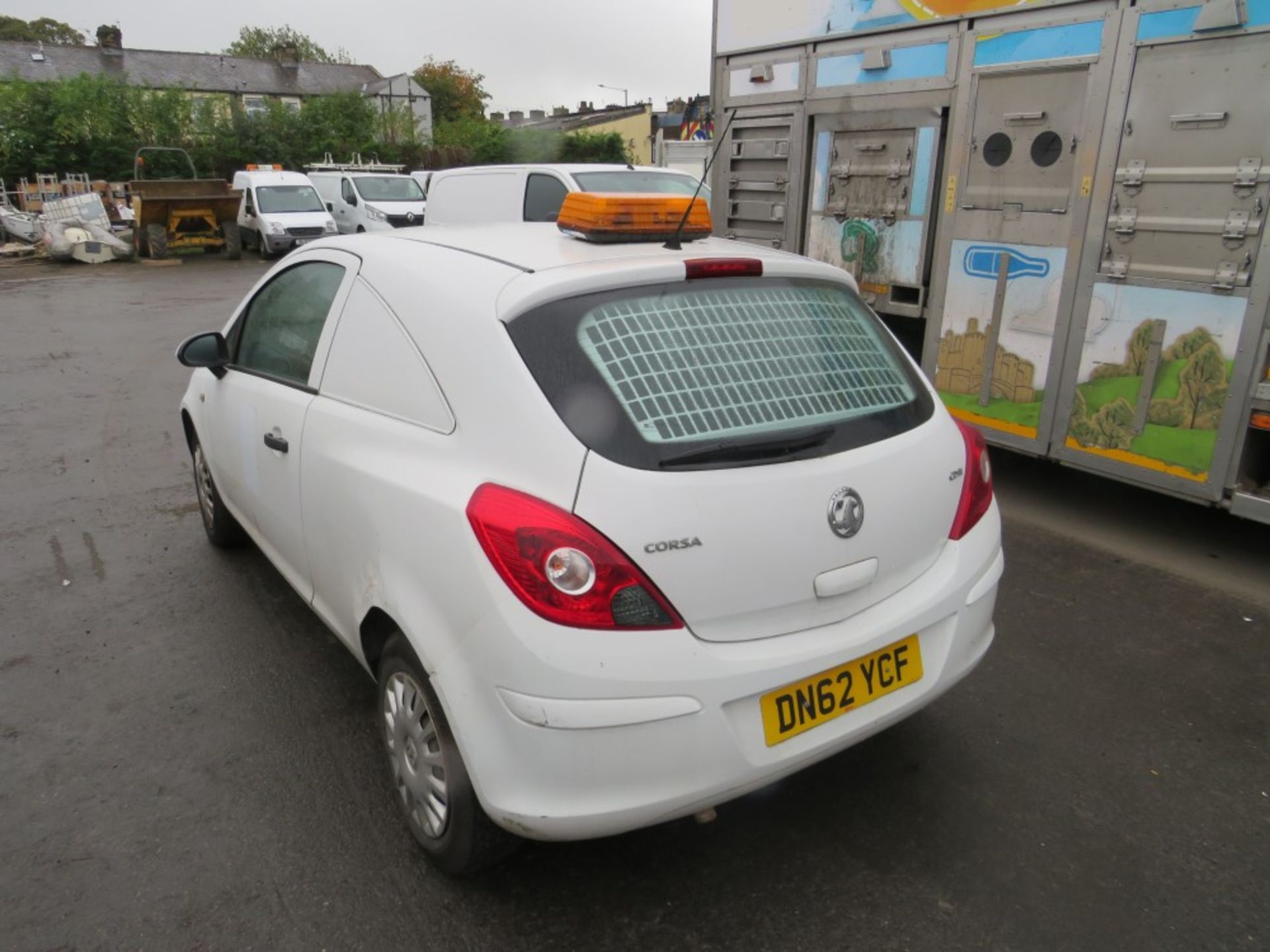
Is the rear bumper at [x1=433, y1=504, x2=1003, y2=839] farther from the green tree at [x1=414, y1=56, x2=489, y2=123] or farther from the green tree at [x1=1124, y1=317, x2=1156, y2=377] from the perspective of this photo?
the green tree at [x1=414, y1=56, x2=489, y2=123]

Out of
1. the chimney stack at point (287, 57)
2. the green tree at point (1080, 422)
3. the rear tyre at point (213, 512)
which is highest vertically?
the chimney stack at point (287, 57)

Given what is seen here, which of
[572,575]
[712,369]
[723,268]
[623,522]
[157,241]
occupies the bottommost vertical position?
[157,241]

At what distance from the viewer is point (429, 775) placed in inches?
98.3

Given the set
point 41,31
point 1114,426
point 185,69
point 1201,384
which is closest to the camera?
point 1201,384

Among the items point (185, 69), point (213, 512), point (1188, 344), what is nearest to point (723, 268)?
point (1188, 344)

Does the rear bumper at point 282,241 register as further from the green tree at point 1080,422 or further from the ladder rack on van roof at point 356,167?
the green tree at point 1080,422

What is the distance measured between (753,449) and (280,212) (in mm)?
22504

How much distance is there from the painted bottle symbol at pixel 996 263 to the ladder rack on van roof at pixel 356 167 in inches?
1079

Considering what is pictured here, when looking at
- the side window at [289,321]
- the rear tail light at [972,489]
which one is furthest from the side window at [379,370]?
the rear tail light at [972,489]

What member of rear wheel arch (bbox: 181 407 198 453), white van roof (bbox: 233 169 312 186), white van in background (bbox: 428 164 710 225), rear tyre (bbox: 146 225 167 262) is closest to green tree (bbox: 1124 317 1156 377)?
rear wheel arch (bbox: 181 407 198 453)

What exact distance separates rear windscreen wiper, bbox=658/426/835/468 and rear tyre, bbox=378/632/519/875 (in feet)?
2.96

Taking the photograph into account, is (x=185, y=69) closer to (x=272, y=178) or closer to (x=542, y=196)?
(x=272, y=178)

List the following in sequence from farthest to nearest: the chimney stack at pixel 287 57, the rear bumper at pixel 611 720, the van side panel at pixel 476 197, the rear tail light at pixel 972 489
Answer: the chimney stack at pixel 287 57, the van side panel at pixel 476 197, the rear tail light at pixel 972 489, the rear bumper at pixel 611 720

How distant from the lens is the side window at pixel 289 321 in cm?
328
